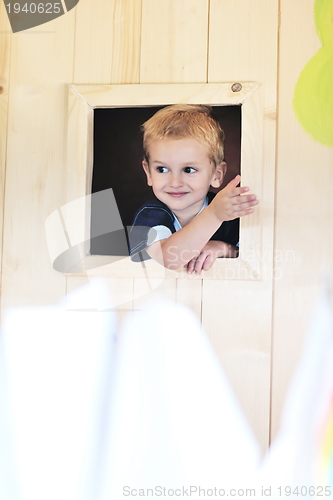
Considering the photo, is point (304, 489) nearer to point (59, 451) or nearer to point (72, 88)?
point (59, 451)

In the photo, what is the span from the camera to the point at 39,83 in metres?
1.32

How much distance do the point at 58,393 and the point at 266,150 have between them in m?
0.77

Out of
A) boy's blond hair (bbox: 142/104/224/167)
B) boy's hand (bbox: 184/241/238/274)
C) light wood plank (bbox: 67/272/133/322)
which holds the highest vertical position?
boy's blond hair (bbox: 142/104/224/167)

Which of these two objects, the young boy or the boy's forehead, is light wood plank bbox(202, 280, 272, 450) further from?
the boy's forehead

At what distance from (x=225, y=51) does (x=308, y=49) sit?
20cm

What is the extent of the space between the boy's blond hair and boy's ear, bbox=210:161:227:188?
0.03 ft

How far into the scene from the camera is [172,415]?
122cm

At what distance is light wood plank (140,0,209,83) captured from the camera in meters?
1.27

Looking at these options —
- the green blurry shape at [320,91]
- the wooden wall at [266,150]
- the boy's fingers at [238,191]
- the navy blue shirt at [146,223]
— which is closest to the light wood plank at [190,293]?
the wooden wall at [266,150]

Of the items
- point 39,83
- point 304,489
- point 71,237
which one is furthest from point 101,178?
point 304,489

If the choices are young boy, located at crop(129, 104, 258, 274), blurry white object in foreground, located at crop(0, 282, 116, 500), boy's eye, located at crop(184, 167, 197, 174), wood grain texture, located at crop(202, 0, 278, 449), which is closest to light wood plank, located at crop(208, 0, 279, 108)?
wood grain texture, located at crop(202, 0, 278, 449)

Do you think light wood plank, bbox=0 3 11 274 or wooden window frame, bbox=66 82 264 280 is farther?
light wood plank, bbox=0 3 11 274

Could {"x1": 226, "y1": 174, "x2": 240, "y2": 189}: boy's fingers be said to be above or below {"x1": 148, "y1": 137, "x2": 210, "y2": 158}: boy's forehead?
below

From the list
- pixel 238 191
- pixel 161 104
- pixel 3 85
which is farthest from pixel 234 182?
pixel 3 85
